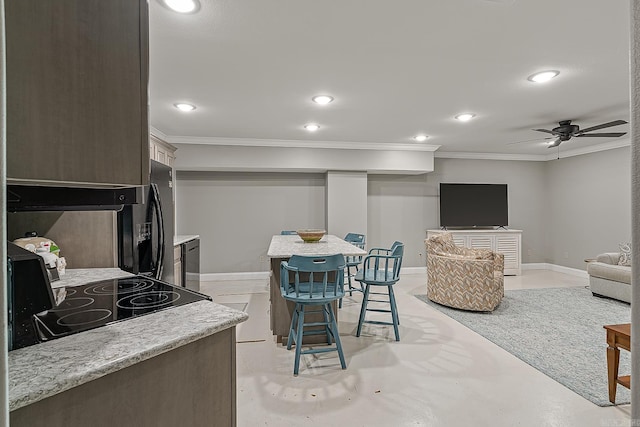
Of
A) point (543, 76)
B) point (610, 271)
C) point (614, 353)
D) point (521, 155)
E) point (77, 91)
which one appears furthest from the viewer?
point (521, 155)

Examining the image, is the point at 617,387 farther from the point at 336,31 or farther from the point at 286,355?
the point at 336,31

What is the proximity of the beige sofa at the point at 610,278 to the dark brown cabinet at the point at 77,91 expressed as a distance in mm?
5562

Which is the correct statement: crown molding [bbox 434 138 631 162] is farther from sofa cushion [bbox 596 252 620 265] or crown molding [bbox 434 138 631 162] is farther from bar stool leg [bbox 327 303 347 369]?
bar stool leg [bbox 327 303 347 369]

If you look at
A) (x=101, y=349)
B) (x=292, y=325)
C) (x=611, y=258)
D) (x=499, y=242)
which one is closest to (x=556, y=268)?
(x=499, y=242)

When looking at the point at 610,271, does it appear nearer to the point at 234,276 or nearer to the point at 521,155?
the point at 521,155

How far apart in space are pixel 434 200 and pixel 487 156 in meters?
1.40

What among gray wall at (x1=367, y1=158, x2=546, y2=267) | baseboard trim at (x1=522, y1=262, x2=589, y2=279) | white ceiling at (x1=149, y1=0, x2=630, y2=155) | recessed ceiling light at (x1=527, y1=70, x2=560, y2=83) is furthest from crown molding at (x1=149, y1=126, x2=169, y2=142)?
baseboard trim at (x1=522, y1=262, x2=589, y2=279)

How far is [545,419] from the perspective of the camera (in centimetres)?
200

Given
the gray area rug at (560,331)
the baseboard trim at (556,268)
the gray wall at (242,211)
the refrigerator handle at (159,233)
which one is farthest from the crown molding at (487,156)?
Answer: the refrigerator handle at (159,233)

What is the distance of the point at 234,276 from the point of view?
5871 millimetres

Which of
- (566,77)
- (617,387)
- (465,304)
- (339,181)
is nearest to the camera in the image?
(617,387)

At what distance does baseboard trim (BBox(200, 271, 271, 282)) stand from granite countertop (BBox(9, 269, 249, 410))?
4785 millimetres

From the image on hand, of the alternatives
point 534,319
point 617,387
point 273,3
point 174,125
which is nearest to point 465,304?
point 534,319

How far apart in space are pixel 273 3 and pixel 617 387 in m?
3.43
